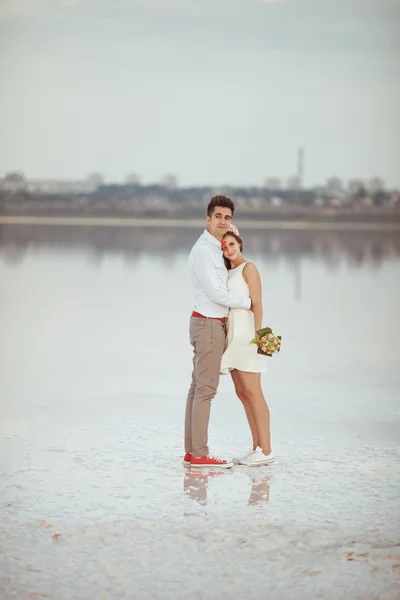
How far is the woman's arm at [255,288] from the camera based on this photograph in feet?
14.7

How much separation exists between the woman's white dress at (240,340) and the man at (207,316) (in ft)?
0.12

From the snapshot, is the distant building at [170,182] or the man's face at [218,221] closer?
the man's face at [218,221]

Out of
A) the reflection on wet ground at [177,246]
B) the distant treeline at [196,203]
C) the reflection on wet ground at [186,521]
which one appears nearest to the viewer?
the reflection on wet ground at [186,521]

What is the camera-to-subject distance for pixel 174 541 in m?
3.40

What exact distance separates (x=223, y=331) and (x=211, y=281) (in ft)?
0.78

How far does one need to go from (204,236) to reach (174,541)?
1.51 metres

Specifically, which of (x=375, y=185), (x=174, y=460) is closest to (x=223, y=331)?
(x=174, y=460)

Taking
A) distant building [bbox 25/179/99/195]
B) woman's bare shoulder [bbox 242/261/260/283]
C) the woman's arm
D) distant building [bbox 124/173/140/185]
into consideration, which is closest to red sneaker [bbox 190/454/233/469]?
the woman's arm

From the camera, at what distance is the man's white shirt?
14.4ft

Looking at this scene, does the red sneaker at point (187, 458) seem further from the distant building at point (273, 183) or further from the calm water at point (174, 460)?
the distant building at point (273, 183)

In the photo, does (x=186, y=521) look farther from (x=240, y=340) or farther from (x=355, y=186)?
(x=355, y=186)

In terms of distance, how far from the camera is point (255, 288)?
447 centimetres

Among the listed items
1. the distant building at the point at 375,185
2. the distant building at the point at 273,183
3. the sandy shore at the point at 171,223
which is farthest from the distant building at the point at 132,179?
the distant building at the point at 375,185

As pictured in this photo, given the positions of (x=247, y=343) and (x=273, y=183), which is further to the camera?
(x=273, y=183)
